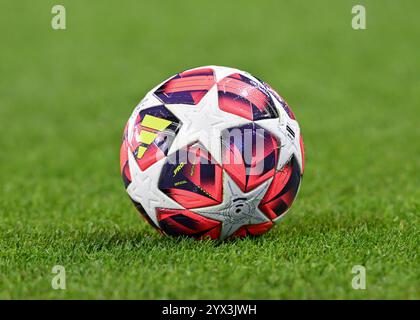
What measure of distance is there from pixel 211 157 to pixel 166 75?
10.4m

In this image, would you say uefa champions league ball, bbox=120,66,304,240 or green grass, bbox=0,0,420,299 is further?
uefa champions league ball, bbox=120,66,304,240

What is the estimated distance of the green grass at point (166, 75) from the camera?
15.0 ft

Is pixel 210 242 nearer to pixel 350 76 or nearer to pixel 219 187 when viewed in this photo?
pixel 219 187

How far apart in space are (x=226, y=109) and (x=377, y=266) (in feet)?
4.89

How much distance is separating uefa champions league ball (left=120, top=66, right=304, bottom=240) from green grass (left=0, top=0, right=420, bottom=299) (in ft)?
0.72

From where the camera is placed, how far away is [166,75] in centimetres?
1534

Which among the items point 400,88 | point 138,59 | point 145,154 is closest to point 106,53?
point 138,59

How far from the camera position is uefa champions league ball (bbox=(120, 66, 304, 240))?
5133mm

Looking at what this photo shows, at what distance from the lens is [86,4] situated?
72.5 feet

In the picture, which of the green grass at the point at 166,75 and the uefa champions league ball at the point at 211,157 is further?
the uefa champions league ball at the point at 211,157

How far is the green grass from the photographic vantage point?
4.58m

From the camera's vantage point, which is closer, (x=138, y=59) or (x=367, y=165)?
(x=367, y=165)

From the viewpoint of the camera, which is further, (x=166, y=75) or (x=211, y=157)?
(x=166, y=75)

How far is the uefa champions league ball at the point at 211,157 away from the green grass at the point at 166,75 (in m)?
0.22
